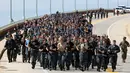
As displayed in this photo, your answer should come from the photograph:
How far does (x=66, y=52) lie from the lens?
26.2m

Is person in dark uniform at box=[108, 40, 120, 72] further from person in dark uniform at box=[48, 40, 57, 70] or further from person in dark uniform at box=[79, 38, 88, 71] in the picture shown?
person in dark uniform at box=[48, 40, 57, 70]

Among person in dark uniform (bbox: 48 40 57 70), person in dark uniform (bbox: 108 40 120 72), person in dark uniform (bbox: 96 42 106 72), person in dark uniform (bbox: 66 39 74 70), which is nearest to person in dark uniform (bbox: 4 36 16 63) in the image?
person in dark uniform (bbox: 48 40 57 70)

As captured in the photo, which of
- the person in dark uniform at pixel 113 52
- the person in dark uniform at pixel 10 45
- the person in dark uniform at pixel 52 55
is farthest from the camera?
the person in dark uniform at pixel 10 45

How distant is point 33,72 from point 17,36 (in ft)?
19.4

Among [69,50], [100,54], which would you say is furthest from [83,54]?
[100,54]

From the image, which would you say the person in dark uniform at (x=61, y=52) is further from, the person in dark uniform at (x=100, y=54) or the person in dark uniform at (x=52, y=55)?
the person in dark uniform at (x=100, y=54)

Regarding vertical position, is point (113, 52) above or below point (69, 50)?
below

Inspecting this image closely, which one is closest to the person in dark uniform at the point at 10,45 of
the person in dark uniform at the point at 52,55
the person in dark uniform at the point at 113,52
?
the person in dark uniform at the point at 52,55

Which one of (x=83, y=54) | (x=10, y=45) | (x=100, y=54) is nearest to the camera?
(x=83, y=54)

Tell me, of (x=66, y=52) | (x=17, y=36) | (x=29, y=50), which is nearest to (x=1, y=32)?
(x=17, y=36)

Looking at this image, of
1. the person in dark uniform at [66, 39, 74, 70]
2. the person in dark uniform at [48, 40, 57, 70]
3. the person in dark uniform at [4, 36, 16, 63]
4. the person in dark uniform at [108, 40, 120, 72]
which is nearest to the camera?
the person in dark uniform at [108, 40, 120, 72]

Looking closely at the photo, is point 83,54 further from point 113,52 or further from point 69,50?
point 113,52

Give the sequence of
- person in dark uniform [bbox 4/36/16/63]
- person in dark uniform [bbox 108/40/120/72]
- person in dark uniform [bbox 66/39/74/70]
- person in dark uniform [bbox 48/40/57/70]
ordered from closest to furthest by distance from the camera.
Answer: person in dark uniform [bbox 108/40/120/72] < person in dark uniform [bbox 48/40/57/70] < person in dark uniform [bbox 66/39/74/70] < person in dark uniform [bbox 4/36/16/63]

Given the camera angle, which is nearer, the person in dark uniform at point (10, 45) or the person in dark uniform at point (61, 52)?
the person in dark uniform at point (61, 52)
